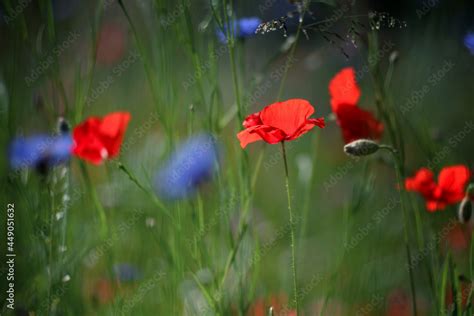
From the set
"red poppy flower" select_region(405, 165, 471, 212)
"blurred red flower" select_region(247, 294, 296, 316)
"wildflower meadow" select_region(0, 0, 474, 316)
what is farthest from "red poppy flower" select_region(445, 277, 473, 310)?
"blurred red flower" select_region(247, 294, 296, 316)

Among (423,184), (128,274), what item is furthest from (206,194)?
(423,184)

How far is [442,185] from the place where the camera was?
41.1 inches

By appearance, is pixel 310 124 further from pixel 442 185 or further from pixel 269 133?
pixel 442 185

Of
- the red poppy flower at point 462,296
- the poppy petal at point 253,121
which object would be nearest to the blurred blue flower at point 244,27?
the poppy petal at point 253,121

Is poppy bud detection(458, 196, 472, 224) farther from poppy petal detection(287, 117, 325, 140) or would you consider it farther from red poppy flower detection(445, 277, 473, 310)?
poppy petal detection(287, 117, 325, 140)

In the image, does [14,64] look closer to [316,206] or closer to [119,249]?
[119,249]

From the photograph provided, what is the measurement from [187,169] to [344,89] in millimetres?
400

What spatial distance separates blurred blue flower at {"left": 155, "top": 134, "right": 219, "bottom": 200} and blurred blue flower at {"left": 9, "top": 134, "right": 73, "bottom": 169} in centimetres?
19

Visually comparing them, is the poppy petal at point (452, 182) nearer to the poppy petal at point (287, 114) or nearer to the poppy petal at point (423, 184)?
the poppy petal at point (423, 184)

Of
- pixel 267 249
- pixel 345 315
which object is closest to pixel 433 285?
pixel 345 315

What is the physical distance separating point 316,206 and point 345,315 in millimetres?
1011

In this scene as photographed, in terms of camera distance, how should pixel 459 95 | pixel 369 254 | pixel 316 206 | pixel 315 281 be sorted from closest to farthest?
pixel 369 254, pixel 315 281, pixel 316 206, pixel 459 95

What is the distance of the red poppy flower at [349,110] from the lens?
109cm

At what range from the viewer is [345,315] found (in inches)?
48.0
